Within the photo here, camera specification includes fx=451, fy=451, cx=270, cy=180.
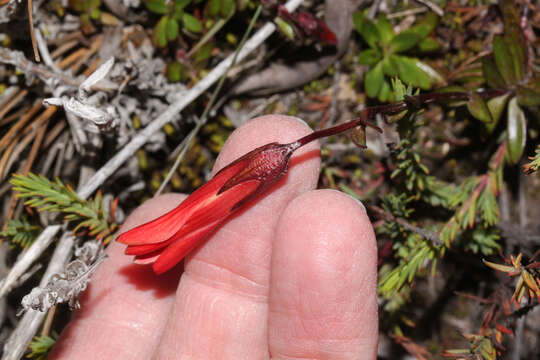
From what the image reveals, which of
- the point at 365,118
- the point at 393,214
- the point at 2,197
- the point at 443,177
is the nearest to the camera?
the point at 365,118

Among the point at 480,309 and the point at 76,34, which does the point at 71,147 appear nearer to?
the point at 76,34

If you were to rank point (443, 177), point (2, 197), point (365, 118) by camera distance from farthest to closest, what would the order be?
A: point (443, 177) < point (2, 197) < point (365, 118)

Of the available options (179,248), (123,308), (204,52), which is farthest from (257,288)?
(204,52)

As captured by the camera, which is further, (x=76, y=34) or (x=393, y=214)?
(x=76, y=34)

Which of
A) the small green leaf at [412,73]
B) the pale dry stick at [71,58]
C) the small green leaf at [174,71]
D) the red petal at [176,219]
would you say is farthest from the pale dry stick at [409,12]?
the pale dry stick at [71,58]

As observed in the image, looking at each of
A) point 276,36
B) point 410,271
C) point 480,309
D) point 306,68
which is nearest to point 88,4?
point 276,36

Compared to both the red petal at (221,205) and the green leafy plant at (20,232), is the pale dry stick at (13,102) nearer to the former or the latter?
the green leafy plant at (20,232)

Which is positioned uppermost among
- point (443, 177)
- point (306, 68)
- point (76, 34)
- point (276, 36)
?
point (76, 34)
